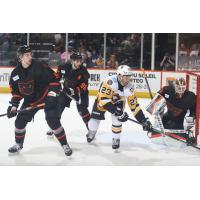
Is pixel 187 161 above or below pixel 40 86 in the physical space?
below

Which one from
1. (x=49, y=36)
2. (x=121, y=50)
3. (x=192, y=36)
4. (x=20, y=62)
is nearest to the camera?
(x=20, y=62)

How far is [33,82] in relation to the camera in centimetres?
323

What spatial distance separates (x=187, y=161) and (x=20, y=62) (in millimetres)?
1460

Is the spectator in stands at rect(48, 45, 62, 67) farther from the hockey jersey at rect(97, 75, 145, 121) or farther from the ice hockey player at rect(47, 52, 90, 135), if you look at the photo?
the hockey jersey at rect(97, 75, 145, 121)

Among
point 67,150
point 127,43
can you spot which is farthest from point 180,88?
point 67,150

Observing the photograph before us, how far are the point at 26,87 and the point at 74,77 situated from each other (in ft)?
1.50

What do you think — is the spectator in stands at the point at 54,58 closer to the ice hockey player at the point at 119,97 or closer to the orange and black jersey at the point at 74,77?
the orange and black jersey at the point at 74,77

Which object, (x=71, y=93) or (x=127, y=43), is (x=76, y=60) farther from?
(x=127, y=43)

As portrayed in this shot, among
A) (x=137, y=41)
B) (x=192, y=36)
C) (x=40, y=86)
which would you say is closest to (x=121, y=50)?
(x=137, y=41)

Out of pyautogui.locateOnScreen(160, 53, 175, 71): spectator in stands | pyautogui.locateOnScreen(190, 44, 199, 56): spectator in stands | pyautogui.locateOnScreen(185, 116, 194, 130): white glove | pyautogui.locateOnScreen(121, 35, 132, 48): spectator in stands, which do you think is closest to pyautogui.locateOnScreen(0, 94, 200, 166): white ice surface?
pyautogui.locateOnScreen(185, 116, 194, 130): white glove

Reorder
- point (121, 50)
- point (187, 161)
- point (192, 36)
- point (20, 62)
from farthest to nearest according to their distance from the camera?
point (192, 36)
point (121, 50)
point (187, 161)
point (20, 62)

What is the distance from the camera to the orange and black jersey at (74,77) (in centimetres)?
352

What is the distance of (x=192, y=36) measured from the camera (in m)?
4.80

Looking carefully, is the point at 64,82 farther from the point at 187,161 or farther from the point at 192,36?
the point at 192,36
